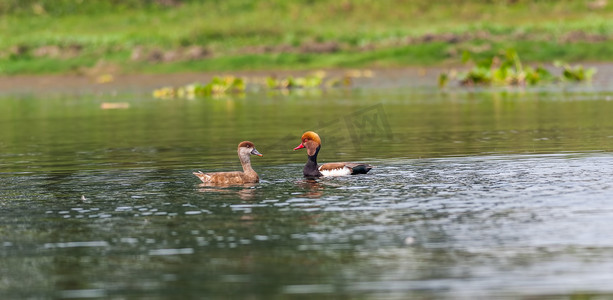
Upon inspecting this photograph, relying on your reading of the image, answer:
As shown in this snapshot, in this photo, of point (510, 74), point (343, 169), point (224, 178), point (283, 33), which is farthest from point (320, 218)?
point (283, 33)

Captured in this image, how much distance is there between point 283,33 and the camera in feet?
200

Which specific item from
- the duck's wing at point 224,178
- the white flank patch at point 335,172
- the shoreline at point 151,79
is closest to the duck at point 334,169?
the white flank patch at point 335,172

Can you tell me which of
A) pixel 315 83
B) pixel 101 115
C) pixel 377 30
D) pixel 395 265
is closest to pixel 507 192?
pixel 395 265

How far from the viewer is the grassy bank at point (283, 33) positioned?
54.6m

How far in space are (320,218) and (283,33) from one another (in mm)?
48334

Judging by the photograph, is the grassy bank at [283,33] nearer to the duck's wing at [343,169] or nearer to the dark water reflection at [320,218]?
the dark water reflection at [320,218]

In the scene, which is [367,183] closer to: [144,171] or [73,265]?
[144,171]

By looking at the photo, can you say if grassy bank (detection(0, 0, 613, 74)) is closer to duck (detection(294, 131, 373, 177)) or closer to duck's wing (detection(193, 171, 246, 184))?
duck (detection(294, 131, 373, 177))

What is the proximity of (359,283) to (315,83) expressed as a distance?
127 feet

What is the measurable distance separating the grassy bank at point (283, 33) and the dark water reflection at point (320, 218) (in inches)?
1117

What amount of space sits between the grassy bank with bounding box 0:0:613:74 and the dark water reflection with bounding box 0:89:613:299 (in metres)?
28.4

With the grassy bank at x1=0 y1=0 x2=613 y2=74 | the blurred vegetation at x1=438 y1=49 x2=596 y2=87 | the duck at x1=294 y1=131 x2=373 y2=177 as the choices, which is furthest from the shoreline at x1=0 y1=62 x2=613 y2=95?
the duck at x1=294 y1=131 x2=373 y2=177

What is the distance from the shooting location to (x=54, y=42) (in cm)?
6181

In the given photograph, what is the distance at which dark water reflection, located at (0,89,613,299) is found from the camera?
9.91 metres
